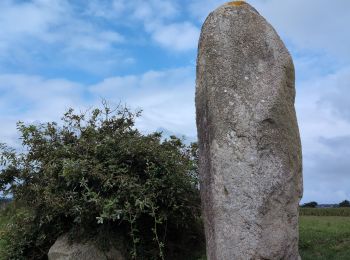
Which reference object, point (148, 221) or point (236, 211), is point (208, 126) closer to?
point (236, 211)

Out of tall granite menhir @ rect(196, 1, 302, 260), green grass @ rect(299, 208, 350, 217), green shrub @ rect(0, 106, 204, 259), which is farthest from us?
green grass @ rect(299, 208, 350, 217)

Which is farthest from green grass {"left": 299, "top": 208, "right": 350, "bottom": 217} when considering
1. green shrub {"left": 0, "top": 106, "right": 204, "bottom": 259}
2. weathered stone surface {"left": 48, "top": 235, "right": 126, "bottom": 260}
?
weathered stone surface {"left": 48, "top": 235, "right": 126, "bottom": 260}

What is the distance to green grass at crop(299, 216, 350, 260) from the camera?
43.7 feet

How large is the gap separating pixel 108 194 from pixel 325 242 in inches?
256

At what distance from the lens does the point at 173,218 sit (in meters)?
12.6

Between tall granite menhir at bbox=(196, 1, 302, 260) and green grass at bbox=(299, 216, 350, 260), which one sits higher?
tall granite menhir at bbox=(196, 1, 302, 260)

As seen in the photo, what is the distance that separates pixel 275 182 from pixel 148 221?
465 cm

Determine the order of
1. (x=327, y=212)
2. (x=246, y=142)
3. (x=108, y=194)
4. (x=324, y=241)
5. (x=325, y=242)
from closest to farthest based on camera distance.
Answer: (x=246, y=142) < (x=108, y=194) < (x=325, y=242) < (x=324, y=241) < (x=327, y=212)

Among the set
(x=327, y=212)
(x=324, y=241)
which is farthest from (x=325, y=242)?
(x=327, y=212)

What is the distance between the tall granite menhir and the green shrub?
9.15 feet

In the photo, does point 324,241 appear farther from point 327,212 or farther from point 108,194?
point 327,212

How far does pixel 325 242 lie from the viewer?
587 inches

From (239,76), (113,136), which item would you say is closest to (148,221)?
(113,136)

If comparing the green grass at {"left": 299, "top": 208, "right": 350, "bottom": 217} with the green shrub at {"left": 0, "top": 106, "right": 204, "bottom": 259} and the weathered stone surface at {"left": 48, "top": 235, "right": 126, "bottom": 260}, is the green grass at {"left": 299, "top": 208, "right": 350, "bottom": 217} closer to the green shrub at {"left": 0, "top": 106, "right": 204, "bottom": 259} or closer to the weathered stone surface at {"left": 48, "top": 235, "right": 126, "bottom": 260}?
the green shrub at {"left": 0, "top": 106, "right": 204, "bottom": 259}
